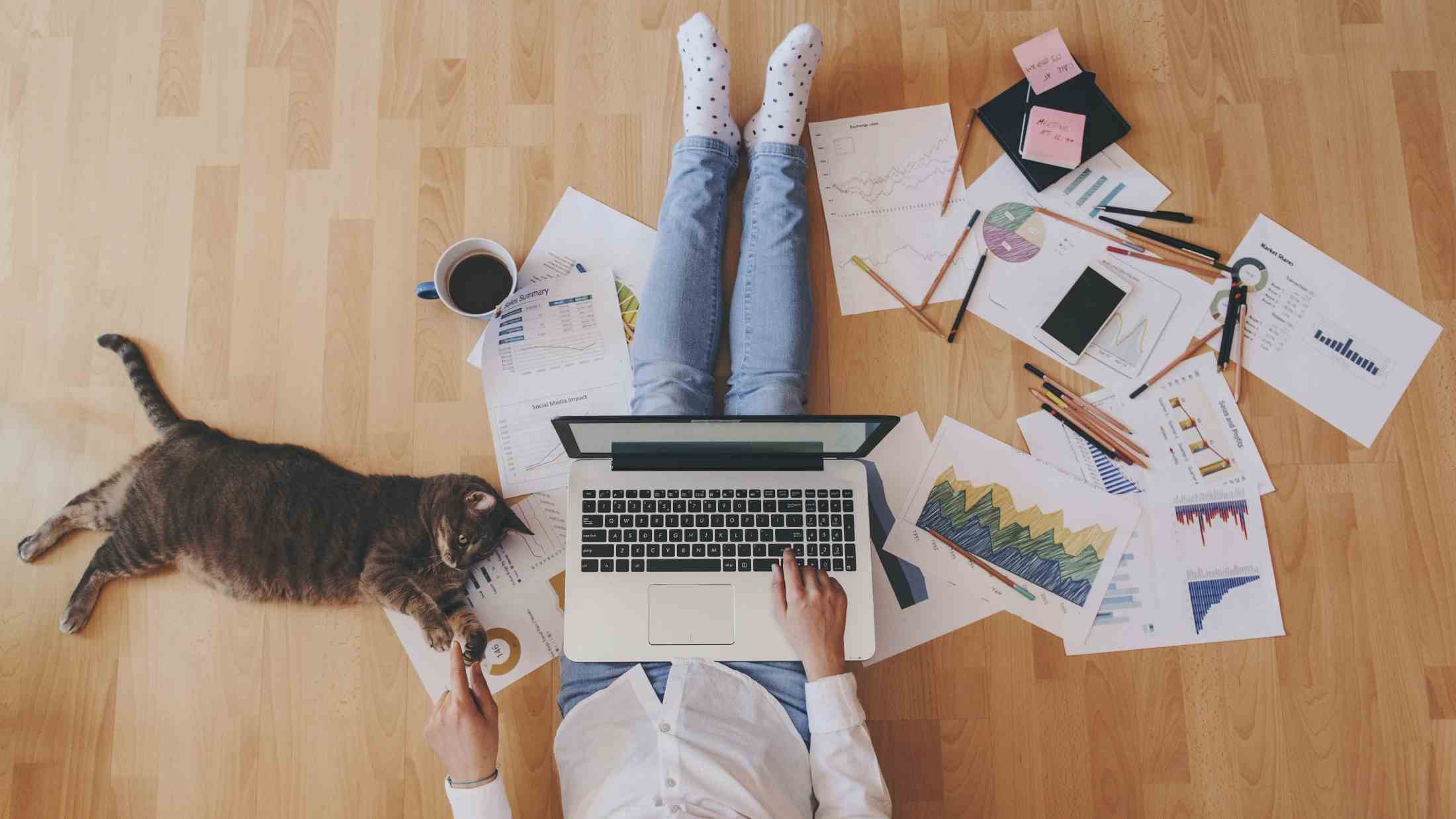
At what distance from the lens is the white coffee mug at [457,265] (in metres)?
1.35

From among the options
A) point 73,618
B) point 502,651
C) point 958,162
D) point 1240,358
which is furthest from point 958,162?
point 73,618

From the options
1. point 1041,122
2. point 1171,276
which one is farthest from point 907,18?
point 1171,276

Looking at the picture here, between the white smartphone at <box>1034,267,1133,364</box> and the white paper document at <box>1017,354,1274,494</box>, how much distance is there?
0.09m

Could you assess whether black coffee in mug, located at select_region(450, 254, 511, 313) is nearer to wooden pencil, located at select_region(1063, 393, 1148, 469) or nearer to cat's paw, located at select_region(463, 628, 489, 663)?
→ cat's paw, located at select_region(463, 628, 489, 663)

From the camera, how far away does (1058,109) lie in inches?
58.1

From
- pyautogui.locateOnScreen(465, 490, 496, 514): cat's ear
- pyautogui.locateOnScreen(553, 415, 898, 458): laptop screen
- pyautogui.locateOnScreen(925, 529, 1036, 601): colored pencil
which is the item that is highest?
pyautogui.locateOnScreen(553, 415, 898, 458): laptop screen

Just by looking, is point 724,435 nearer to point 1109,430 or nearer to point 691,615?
point 691,615

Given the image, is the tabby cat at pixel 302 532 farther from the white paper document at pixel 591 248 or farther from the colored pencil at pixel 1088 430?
the colored pencil at pixel 1088 430

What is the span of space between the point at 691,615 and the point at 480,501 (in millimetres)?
375

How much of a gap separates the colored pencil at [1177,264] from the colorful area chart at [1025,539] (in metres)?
0.47

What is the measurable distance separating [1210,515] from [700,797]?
96 cm

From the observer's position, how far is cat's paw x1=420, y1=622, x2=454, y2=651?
1287 millimetres

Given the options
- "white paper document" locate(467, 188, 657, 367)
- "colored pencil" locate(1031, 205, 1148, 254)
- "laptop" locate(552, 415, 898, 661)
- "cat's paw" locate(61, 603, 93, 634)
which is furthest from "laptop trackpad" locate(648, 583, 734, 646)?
"cat's paw" locate(61, 603, 93, 634)

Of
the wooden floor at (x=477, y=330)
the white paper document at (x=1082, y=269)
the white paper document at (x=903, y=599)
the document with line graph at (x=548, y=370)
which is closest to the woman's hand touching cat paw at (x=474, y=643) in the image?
the wooden floor at (x=477, y=330)
